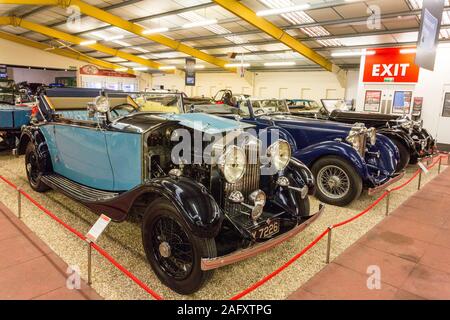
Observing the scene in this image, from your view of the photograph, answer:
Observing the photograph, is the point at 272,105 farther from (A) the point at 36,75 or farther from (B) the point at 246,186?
(A) the point at 36,75

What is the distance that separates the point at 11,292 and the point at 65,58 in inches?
906

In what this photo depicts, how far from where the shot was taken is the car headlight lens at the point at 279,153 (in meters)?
3.00

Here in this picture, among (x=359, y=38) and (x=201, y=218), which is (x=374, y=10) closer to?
(x=359, y=38)

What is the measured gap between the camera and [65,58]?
21781 mm

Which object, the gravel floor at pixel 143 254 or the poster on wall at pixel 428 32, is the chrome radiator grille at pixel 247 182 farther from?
the poster on wall at pixel 428 32

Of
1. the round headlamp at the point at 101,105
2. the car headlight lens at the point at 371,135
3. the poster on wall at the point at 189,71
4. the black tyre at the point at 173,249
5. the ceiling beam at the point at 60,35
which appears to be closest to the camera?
the black tyre at the point at 173,249

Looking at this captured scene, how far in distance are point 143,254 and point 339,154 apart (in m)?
2.90

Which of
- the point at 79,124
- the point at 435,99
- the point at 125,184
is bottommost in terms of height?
the point at 125,184

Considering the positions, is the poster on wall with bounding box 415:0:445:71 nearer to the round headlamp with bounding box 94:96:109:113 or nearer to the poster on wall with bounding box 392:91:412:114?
the poster on wall with bounding box 392:91:412:114

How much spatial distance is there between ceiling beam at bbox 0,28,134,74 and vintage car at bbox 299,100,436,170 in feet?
62.6

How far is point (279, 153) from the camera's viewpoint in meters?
3.03

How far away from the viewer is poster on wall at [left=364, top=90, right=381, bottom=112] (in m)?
11.2

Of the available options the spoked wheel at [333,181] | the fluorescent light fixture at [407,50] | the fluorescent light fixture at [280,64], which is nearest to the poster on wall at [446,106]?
the fluorescent light fixture at [407,50]

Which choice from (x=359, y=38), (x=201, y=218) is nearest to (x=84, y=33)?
(x=359, y=38)
